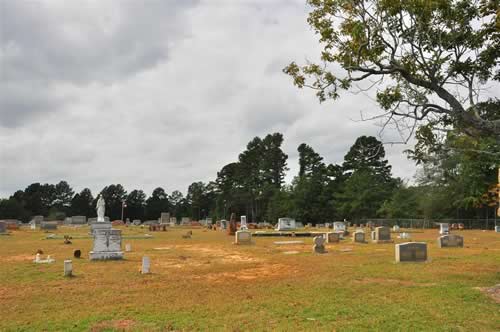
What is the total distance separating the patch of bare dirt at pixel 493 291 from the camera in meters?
9.70

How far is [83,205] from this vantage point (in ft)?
375

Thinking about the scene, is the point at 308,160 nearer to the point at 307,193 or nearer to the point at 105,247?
the point at 307,193

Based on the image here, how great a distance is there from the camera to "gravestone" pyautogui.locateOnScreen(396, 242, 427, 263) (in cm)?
1631

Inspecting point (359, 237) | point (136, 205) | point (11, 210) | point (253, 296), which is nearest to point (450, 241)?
point (359, 237)

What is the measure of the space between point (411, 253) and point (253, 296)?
28.4ft

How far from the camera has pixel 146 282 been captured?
1227cm

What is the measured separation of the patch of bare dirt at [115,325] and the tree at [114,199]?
111152 millimetres

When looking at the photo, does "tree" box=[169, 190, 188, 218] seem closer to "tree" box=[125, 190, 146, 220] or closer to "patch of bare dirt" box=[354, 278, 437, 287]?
"tree" box=[125, 190, 146, 220]

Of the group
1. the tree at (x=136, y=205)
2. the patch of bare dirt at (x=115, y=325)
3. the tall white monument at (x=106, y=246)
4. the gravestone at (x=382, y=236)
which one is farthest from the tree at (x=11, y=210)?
the patch of bare dirt at (x=115, y=325)

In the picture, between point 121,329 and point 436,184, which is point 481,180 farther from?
point 121,329

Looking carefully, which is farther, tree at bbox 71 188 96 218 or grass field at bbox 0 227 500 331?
tree at bbox 71 188 96 218

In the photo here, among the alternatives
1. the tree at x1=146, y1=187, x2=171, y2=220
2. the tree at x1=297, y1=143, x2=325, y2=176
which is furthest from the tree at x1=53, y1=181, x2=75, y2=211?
the tree at x1=297, y1=143, x2=325, y2=176

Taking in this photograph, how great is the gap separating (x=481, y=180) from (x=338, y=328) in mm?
51549

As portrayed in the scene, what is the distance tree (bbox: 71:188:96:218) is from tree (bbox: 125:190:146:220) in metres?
9.03
